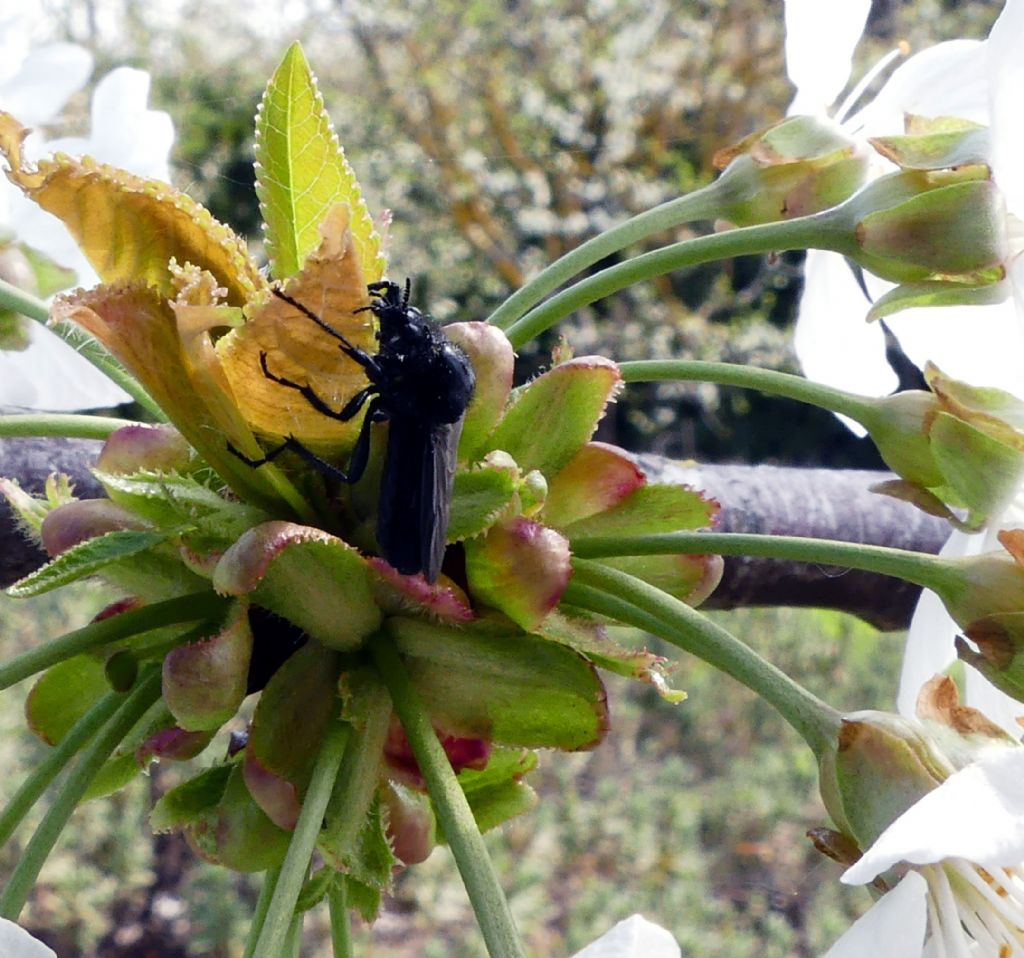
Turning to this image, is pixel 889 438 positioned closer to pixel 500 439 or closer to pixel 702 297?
pixel 500 439

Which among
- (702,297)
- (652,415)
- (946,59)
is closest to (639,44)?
(702,297)

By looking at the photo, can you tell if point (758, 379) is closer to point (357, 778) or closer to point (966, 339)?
point (966, 339)

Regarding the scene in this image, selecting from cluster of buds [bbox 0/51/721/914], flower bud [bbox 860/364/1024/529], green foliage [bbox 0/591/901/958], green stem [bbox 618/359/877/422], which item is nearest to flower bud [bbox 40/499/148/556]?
cluster of buds [bbox 0/51/721/914]

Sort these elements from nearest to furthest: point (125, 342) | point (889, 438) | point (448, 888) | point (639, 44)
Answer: point (125, 342) → point (889, 438) → point (448, 888) → point (639, 44)

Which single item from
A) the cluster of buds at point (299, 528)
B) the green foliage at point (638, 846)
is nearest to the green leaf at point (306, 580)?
the cluster of buds at point (299, 528)

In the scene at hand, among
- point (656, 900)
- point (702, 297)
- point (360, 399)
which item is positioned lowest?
point (656, 900)

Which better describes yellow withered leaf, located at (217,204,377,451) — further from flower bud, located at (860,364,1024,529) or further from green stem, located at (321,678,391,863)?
flower bud, located at (860,364,1024,529)

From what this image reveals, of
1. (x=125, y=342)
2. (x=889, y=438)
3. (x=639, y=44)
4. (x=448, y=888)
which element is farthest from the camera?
(x=639, y=44)
